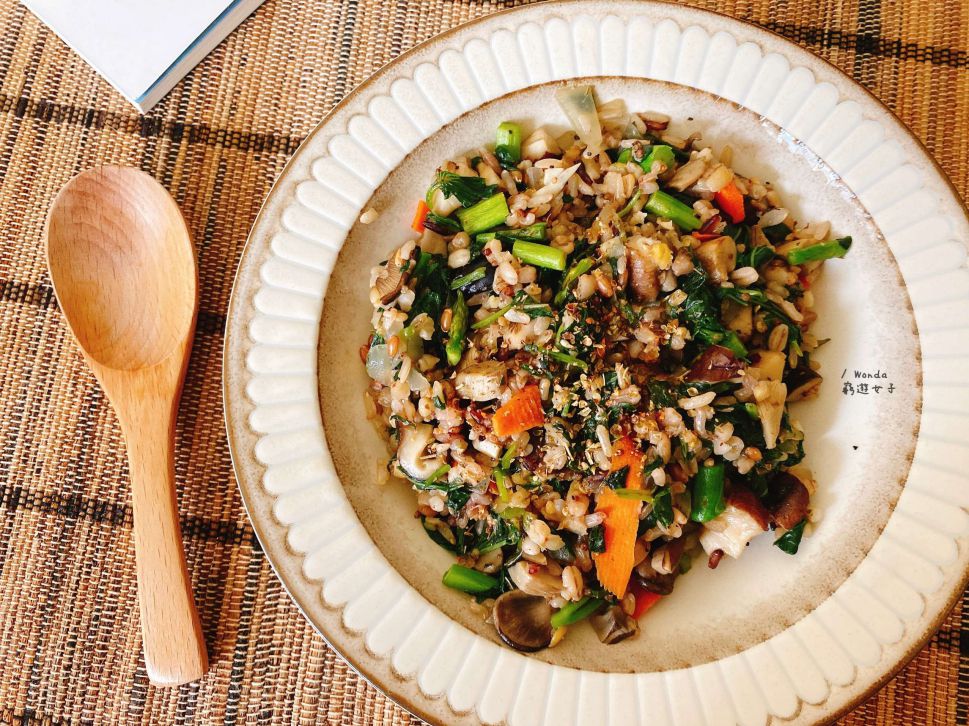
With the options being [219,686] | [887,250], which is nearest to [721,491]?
[887,250]

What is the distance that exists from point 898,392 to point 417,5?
217 cm

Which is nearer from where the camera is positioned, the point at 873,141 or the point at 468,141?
the point at 873,141

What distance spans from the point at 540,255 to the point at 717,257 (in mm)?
547

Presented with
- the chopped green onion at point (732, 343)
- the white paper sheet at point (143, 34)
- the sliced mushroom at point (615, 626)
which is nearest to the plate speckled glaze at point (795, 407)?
the sliced mushroom at point (615, 626)

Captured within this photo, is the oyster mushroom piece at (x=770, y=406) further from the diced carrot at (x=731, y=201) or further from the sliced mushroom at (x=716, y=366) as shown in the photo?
the diced carrot at (x=731, y=201)

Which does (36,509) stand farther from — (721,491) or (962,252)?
(962,252)

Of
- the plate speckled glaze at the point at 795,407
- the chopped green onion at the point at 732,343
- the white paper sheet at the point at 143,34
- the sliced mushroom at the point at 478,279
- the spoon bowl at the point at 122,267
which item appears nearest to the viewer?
the plate speckled glaze at the point at 795,407

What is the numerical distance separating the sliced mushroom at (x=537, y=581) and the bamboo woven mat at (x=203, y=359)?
2.33ft

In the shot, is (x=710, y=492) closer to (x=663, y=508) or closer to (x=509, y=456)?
(x=663, y=508)

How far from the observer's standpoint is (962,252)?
6.80 feet

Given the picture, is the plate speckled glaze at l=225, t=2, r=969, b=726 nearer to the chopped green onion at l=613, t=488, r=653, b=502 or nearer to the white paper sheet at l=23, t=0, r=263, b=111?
the chopped green onion at l=613, t=488, r=653, b=502

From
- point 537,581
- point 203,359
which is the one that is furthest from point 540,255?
point 203,359

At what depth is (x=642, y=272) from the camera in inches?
81.1

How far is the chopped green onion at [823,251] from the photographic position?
2168 millimetres
